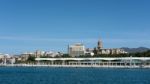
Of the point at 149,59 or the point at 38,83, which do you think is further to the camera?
the point at 149,59

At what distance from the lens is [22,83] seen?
67750mm

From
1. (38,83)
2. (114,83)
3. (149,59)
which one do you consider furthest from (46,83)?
(149,59)

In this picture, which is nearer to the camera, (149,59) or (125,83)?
(125,83)

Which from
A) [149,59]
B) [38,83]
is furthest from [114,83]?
[149,59]

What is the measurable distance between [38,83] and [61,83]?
3.53 m

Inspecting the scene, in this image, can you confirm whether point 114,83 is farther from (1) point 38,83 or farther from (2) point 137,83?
(1) point 38,83

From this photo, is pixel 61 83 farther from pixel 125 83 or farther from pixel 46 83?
pixel 125 83

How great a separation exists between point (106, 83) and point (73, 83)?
523cm

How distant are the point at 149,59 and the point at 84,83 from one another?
135 metres

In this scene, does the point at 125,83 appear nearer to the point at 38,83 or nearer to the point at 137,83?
the point at 137,83

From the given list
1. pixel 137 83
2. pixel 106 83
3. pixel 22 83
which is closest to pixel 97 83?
pixel 106 83

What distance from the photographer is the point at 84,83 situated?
68.1 m

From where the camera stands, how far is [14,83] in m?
67.9

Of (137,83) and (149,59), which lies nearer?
(137,83)
